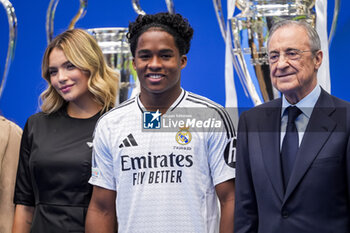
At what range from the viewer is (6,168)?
7.85ft

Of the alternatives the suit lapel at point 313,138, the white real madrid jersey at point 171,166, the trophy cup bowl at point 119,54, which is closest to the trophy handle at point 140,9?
the trophy cup bowl at point 119,54

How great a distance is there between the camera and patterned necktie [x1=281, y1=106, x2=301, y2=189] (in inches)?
68.2

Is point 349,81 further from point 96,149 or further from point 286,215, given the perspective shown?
point 96,149

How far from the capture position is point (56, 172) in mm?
2164

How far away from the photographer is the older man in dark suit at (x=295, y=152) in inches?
64.9

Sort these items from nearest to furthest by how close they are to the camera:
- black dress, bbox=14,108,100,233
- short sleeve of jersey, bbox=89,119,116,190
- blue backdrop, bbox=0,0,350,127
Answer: short sleeve of jersey, bbox=89,119,116,190
black dress, bbox=14,108,100,233
blue backdrop, bbox=0,0,350,127

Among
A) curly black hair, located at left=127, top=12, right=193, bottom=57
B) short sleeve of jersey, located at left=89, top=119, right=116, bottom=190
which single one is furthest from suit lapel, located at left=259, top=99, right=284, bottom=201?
short sleeve of jersey, located at left=89, top=119, right=116, bottom=190

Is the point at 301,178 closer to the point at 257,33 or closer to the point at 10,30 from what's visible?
the point at 257,33

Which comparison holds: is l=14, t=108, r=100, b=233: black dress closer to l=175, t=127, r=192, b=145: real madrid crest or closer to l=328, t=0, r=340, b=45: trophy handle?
l=175, t=127, r=192, b=145: real madrid crest

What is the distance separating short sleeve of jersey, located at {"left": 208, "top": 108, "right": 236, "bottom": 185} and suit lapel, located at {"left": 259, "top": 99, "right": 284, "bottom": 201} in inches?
5.4

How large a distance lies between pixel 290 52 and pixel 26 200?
3.86 ft

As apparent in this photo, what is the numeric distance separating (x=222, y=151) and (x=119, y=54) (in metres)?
0.75

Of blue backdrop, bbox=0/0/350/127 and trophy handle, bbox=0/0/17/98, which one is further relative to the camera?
trophy handle, bbox=0/0/17/98

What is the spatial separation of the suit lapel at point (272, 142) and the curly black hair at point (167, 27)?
0.37 m
